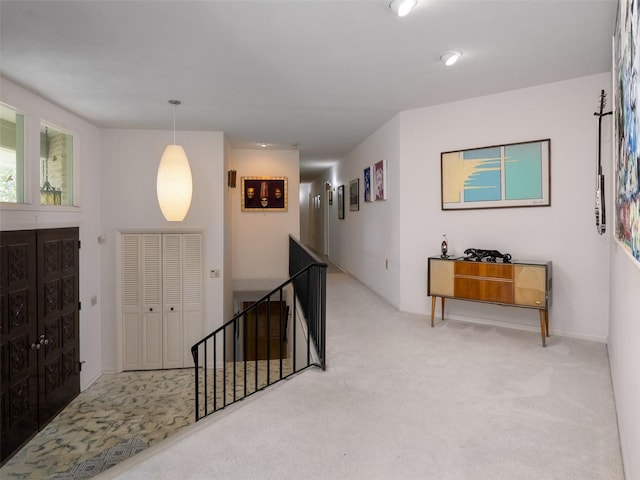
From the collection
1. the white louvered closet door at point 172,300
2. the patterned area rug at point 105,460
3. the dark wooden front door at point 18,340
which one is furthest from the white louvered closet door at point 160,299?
the patterned area rug at point 105,460

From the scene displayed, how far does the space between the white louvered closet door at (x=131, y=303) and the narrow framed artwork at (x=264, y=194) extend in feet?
7.38

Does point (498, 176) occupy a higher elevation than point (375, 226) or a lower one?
higher

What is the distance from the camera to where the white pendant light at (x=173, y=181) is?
14.2 ft

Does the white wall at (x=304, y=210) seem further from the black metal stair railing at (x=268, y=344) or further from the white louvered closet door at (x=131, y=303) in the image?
the white louvered closet door at (x=131, y=303)

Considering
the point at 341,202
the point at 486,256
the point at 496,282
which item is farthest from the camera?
the point at 341,202

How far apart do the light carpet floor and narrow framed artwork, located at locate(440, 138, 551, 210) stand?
155cm

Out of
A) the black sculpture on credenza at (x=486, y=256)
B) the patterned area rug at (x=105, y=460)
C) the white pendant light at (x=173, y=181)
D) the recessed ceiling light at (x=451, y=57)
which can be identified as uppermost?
the recessed ceiling light at (x=451, y=57)

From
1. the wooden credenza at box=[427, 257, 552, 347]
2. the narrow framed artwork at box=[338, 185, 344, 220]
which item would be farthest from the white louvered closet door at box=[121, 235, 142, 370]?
the wooden credenza at box=[427, 257, 552, 347]

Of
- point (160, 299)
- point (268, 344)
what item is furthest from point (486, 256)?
point (160, 299)

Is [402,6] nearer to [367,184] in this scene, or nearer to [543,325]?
[543,325]

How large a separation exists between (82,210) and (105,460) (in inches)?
129

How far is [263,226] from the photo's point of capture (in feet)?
25.7

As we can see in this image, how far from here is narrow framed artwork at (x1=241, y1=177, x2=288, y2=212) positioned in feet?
25.5

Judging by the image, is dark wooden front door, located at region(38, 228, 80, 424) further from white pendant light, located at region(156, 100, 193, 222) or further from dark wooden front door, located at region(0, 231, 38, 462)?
white pendant light, located at region(156, 100, 193, 222)
